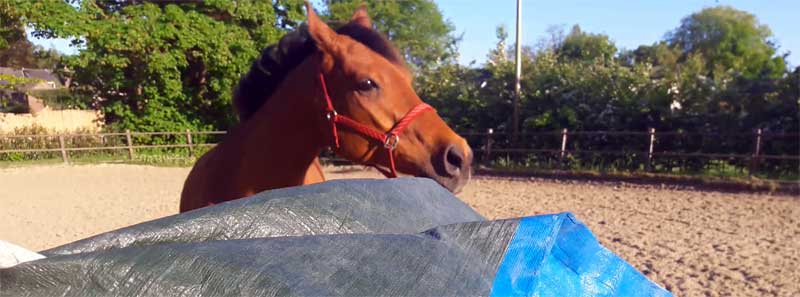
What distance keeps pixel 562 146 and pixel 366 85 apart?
36.5 feet

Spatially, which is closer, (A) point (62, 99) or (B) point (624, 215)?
(B) point (624, 215)

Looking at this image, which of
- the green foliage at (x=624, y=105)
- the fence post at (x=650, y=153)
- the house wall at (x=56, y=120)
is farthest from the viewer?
the house wall at (x=56, y=120)

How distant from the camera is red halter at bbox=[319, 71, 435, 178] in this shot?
6.97 feet

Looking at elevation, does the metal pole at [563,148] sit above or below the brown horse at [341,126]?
below

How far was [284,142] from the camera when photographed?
2234 millimetres

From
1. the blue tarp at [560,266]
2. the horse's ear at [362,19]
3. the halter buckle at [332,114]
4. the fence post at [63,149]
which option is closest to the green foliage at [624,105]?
the fence post at [63,149]

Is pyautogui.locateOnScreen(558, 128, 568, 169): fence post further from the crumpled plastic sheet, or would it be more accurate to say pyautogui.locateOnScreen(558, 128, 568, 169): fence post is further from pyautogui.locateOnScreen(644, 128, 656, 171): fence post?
the crumpled plastic sheet

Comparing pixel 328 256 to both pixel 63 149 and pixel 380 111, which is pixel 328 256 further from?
pixel 63 149

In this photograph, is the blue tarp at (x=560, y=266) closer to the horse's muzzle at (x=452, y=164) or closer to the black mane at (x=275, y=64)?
the horse's muzzle at (x=452, y=164)

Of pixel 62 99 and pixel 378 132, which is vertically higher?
pixel 62 99

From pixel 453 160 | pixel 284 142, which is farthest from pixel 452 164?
pixel 284 142

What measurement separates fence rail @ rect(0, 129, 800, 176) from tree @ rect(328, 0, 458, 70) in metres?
15.0

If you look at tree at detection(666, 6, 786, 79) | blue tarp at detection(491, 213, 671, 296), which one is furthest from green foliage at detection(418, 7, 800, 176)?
tree at detection(666, 6, 786, 79)

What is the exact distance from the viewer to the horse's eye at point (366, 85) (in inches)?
84.5
